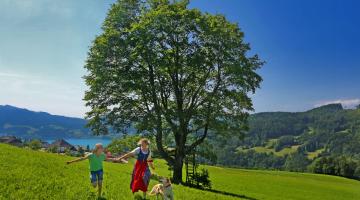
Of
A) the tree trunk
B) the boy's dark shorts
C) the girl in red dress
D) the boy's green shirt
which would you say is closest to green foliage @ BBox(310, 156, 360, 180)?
the tree trunk

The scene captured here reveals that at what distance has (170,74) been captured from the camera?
127 feet

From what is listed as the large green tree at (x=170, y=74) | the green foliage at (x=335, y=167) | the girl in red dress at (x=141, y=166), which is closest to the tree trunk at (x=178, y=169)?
the large green tree at (x=170, y=74)

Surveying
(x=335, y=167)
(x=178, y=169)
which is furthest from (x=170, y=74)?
(x=335, y=167)

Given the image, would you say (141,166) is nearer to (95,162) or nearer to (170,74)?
(95,162)

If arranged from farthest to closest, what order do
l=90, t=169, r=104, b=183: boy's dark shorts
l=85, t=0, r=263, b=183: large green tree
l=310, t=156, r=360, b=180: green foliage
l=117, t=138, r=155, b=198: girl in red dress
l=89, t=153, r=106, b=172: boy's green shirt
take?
l=310, t=156, r=360, b=180: green foliage, l=85, t=0, r=263, b=183: large green tree, l=117, t=138, r=155, b=198: girl in red dress, l=90, t=169, r=104, b=183: boy's dark shorts, l=89, t=153, r=106, b=172: boy's green shirt

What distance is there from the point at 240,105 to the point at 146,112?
954 centimetres

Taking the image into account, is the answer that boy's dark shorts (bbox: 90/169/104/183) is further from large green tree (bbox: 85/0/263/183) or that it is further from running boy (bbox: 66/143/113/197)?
large green tree (bbox: 85/0/263/183)

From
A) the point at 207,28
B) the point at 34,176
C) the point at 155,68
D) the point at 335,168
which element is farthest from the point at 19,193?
the point at 335,168

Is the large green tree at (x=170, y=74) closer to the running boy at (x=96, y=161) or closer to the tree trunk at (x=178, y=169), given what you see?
the tree trunk at (x=178, y=169)

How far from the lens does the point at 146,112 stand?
130 ft

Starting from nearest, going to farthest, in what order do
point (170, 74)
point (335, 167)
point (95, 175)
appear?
point (95, 175) < point (170, 74) < point (335, 167)

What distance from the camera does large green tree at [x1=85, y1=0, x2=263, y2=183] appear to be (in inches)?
1475

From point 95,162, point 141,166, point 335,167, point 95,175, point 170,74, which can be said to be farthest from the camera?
point 335,167

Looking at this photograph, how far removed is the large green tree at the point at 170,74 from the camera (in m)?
37.5
